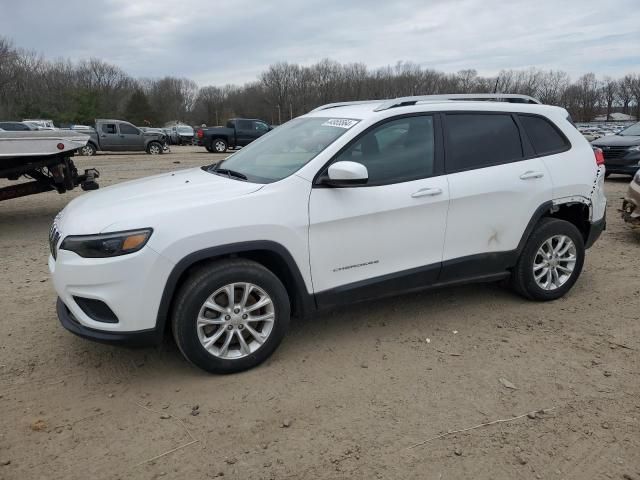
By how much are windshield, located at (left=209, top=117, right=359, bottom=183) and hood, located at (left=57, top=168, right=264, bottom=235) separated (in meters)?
0.23

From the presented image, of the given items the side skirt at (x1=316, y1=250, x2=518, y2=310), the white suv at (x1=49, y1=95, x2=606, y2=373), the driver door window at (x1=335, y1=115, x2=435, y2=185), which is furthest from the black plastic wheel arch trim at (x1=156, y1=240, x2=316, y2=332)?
the driver door window at (x1=335, y1=115, x2=435, y2=185)

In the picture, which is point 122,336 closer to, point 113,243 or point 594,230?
point 113,243

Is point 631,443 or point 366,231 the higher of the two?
point 366,231

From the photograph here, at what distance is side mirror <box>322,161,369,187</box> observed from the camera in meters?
3.39

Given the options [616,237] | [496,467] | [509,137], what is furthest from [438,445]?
[616,237]

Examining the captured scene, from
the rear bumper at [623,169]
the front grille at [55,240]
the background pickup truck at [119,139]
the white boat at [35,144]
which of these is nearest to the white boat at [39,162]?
the white boat at [35,144]

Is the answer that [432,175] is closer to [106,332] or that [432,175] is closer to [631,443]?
[631,443]

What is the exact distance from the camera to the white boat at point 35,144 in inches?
290

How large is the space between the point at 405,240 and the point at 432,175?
1.83 feet

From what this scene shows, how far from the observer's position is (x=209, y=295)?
10.5ft

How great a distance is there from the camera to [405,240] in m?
3.82

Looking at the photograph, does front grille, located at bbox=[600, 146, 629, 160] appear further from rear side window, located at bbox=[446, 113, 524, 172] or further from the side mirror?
the side mirror

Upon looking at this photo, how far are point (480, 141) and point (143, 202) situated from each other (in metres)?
2.66

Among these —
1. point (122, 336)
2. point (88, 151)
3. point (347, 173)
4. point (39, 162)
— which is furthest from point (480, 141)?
point (88, 151)
